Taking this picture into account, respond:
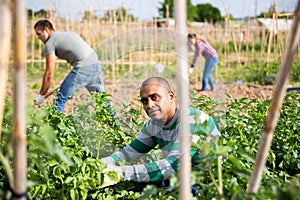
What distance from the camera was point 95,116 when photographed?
3000 millimetres

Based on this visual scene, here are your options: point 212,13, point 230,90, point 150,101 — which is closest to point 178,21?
point 150,101

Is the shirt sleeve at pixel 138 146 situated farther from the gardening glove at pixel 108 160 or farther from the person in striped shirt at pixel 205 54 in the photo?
the person in striped shirt at pixel 205 54

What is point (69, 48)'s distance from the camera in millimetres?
5375

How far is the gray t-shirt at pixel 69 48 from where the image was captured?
5278 millimetres

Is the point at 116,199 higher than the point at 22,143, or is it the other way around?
the point at 22,143

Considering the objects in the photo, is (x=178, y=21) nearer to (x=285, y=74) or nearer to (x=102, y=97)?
(x=285, y=74)

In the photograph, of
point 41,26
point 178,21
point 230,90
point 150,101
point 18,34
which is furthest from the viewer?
point 230,90

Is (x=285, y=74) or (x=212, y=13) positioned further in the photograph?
(x=212, y=13)

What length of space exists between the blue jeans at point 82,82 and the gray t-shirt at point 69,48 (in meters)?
0.09

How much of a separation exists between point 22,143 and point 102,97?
1839mm

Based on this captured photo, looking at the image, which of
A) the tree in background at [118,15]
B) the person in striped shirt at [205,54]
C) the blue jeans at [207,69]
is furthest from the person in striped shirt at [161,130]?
the tree in background at [118,15]

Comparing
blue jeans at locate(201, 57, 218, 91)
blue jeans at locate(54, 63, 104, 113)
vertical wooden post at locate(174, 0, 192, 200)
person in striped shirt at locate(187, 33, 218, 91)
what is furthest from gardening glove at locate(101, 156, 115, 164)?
blue jeans at locate(201, 57, 218, 91)

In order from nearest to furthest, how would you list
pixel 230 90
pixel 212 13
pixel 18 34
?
1. pixel 18 34
2. pixel 230 90
3. pixel 212 13

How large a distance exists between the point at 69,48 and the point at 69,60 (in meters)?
0.18
